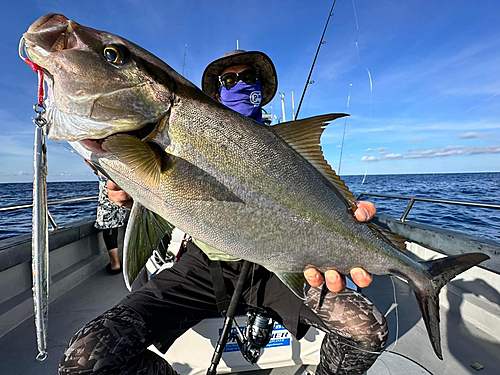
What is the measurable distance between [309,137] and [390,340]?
2.73m

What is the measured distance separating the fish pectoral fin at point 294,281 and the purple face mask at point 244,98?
65.1 inches

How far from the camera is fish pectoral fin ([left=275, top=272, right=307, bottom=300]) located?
178 centimetres

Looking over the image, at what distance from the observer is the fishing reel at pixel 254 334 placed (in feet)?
7.02

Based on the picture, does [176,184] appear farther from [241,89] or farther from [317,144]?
[241,89]

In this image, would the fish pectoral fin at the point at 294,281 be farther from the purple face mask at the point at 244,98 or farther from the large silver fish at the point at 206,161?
the purple face mask at the point at 244,98

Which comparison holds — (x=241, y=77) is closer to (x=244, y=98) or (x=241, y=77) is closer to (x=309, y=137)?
(x=244, y=98)

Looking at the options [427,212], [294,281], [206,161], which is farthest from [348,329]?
[427,212]

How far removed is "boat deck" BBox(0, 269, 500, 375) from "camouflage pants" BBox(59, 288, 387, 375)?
618mm

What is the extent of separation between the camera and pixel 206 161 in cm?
152

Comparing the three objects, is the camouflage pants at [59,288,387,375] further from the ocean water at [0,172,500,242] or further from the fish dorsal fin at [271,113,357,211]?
the ocean water at [0,172,500,242]

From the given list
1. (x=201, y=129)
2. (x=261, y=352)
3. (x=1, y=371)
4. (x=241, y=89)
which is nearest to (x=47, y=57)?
(x=201, y=129)

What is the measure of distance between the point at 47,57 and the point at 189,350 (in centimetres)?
232

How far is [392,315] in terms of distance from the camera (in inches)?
144

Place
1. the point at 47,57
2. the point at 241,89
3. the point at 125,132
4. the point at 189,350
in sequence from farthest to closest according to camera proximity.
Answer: the point at 241,89 < the point at 189,350 < the point at 125,132 < the point at 47,57
